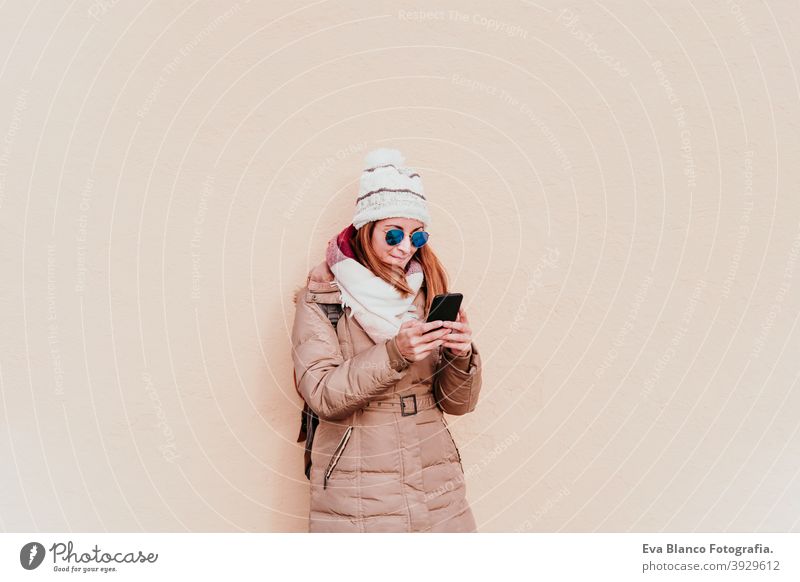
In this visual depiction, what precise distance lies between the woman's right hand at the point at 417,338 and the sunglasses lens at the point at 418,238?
0.25m

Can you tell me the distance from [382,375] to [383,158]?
22.3 inches

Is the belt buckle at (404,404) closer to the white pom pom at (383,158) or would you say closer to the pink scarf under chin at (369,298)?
the pink scarf under chin at (369,298)

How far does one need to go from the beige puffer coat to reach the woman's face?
0.13m

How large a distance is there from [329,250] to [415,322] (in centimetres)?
34

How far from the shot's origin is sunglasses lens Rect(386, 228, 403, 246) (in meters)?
1.98

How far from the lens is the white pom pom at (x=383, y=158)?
2.07 metres

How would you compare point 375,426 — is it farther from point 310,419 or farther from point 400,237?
point 400,237

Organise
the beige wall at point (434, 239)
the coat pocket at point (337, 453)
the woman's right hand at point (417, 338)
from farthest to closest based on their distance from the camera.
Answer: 1. the beige wall at point (434, 239)
2. the coat pocket at point (337, 453)
3. the woman's right hand at point (417, 338)

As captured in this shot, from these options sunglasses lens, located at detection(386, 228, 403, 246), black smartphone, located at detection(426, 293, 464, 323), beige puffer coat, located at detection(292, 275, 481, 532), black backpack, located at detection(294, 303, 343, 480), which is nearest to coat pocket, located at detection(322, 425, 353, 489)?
beige puffer coat, located at detection(292, 275, 481, 532)

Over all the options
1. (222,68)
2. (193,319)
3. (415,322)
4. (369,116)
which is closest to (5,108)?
(222,68)

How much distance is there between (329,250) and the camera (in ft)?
6.77

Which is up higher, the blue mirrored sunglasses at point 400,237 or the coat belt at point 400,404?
the blue mirrored sunglasses at point 400,237

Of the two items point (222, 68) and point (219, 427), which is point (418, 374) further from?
point (222, 68)

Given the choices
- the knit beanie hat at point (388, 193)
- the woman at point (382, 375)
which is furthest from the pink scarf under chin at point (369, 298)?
the knit beanie hat at point (388, 193)
